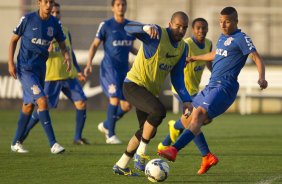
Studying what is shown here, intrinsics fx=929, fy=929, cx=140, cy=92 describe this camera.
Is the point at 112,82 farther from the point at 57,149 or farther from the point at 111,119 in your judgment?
the point at 57,149

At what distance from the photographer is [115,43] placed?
55.3 feet

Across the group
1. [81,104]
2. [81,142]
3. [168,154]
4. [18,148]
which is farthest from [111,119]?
[168,154]

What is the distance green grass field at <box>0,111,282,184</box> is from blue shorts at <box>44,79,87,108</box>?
30.4 inches

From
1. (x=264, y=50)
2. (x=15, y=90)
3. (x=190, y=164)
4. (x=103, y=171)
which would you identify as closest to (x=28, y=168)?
(x=103, y=171)

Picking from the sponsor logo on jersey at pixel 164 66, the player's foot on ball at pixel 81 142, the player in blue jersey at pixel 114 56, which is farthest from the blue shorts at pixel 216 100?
the player in blue jersey at pixel 114 56

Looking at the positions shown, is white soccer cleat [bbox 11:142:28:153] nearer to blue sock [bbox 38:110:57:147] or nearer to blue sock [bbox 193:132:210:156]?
blue sock [bbox 38:110:57:147]

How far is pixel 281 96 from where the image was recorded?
2572cm

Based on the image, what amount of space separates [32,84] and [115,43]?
11.3ft

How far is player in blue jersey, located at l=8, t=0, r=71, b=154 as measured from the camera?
1364 cm

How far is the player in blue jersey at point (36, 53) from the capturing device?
537 inches

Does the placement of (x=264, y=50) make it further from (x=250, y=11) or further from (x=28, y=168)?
(x=28, y=168)

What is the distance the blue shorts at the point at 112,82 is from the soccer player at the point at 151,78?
210 inches

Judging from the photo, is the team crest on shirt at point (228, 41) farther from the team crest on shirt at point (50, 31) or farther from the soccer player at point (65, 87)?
the soccer player at point (65, 87)

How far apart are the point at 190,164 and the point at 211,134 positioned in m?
5.98
